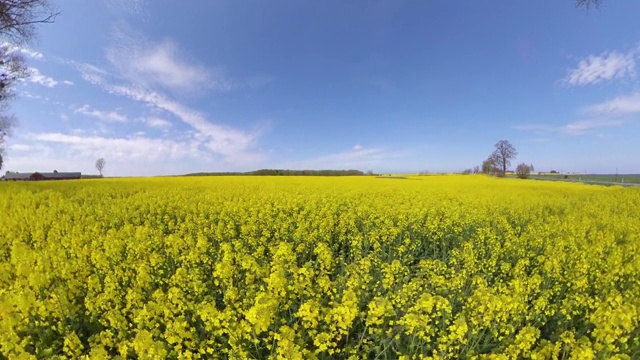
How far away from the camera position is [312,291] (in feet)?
11.7

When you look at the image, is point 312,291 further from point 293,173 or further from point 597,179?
point 597,179

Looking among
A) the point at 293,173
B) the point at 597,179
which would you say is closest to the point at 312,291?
the point at 293,173

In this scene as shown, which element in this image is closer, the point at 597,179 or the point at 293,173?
the point at 293,173

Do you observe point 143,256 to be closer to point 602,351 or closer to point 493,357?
point 493,357

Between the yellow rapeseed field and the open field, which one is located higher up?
the open field

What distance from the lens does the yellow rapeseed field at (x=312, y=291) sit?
2.86 m

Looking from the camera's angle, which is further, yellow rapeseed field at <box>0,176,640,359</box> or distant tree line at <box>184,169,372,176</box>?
distant tree line at <box>184,169,372,176</box>

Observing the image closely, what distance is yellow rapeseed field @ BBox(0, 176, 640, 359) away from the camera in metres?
2.86

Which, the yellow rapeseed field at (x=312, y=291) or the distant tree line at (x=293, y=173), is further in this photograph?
the distant tree line at (x=293, y=173)

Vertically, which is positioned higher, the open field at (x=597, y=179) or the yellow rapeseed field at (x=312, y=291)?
the open field at (x=597, y=179)

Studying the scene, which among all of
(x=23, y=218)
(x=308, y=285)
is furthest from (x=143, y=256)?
(x=23, y=218)

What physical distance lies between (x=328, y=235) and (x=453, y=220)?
424 cm

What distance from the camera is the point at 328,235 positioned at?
7.12 meters

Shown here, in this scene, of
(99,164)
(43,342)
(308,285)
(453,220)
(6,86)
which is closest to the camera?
(43,342)
